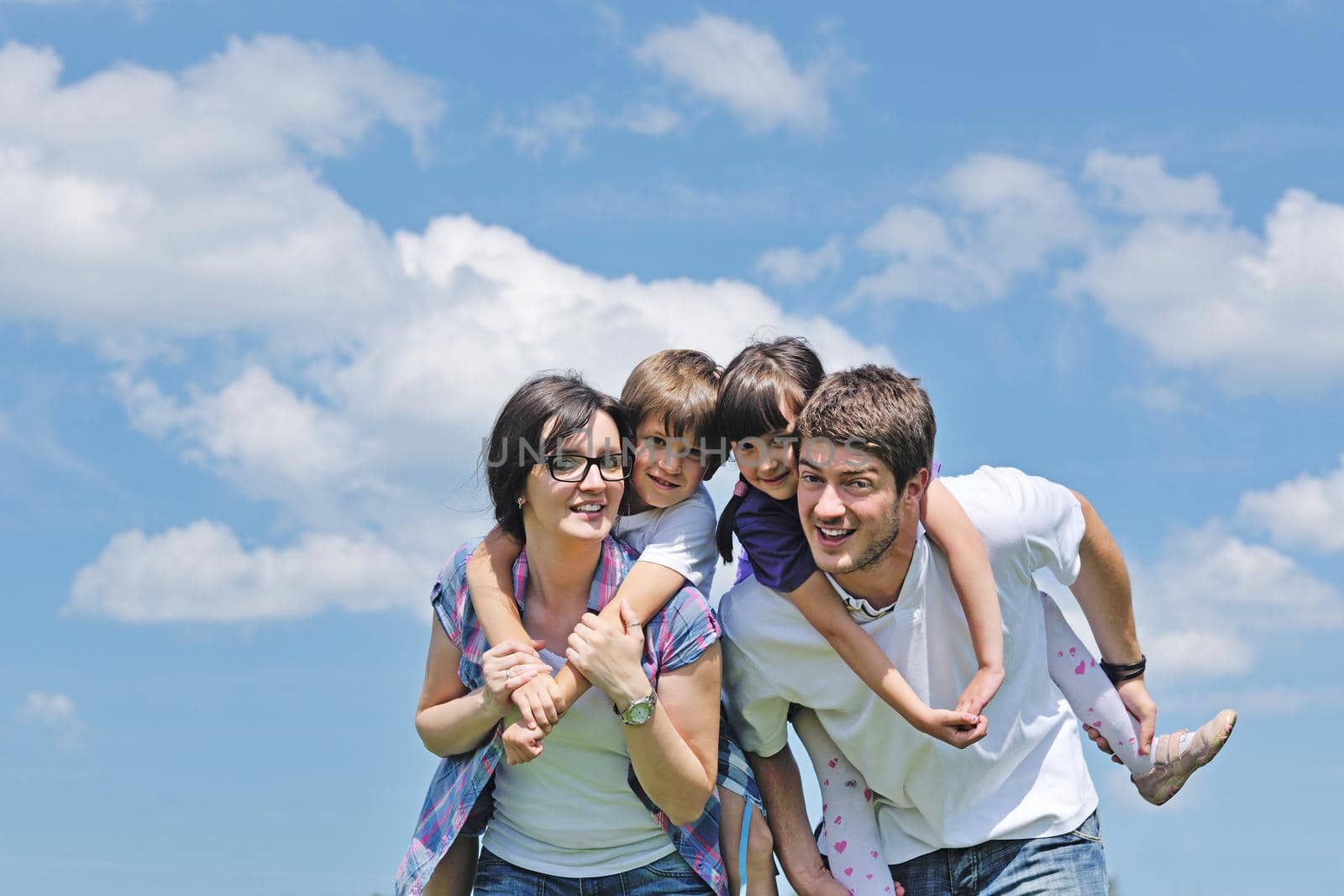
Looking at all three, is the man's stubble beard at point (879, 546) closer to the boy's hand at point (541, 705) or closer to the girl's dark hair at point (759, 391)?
the girl's dark hair at point (759, 391)

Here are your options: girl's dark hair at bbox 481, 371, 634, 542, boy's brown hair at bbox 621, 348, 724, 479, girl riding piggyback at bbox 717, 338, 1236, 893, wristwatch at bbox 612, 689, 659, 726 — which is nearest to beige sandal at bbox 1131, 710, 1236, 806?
girl riding piggyback at bbox 717, 338, 1236, 893

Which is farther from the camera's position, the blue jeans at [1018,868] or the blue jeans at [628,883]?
the blue jeans at [1018,868]

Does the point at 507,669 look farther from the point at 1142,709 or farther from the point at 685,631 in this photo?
the point at 1142,709

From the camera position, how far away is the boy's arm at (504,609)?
477cm

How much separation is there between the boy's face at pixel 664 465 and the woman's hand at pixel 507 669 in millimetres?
895

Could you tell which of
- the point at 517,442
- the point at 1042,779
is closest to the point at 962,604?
the point at 1042,779

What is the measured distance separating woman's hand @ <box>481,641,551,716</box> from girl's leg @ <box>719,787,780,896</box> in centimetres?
92

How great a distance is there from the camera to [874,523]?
15.8 feet

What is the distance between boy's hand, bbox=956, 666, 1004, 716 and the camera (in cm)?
484

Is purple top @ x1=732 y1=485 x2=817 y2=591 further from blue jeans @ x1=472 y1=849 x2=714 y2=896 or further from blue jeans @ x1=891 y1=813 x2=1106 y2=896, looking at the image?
blue jeans @ x1=891 y1=813 x2=1106 y2=896

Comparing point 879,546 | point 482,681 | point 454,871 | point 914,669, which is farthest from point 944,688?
point 454,871

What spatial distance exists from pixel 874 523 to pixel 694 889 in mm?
1524

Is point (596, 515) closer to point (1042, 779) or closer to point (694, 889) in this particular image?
point (694, 889)

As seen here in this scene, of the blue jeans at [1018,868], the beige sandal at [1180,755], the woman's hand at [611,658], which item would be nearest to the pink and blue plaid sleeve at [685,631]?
the woman's hand at [611,658]
